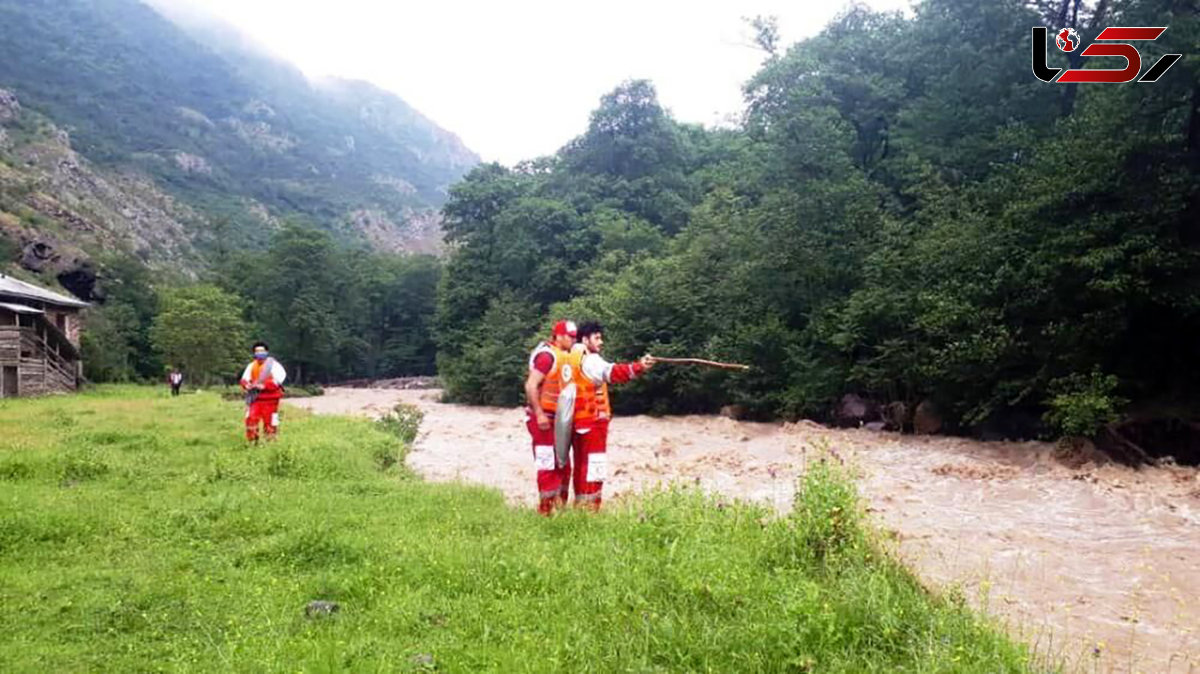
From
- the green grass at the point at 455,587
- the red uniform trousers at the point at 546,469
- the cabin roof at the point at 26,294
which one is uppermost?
the cabin roof at the point at 26,294

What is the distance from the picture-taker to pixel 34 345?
3366 cm

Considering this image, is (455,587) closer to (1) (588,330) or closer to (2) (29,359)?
(1) (588,330)

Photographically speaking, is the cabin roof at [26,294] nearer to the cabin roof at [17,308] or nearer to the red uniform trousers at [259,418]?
the cabin roof at [17,308]

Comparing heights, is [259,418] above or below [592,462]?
below

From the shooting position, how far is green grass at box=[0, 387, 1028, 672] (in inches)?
175

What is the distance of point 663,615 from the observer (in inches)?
196

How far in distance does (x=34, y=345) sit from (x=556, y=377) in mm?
34241

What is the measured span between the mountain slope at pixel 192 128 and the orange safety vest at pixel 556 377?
285ft

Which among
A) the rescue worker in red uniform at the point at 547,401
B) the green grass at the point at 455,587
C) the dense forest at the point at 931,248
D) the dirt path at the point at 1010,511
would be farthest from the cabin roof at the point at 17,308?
the rescue worker in red uniform at the point at 547,401

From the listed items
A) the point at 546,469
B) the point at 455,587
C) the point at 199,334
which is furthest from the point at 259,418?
the point at 199,334

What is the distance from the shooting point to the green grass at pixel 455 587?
14.6 feet

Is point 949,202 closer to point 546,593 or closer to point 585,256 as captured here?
point 546,593

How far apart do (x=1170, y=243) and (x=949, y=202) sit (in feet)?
23.8

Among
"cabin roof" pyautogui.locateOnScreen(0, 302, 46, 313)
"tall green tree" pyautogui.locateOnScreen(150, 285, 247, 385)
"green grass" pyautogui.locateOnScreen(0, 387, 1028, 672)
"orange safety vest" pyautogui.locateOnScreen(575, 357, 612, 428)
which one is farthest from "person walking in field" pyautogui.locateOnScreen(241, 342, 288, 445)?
"tall green tree" pyautogui.locateOnScreen(150, 285, 247, 385)
